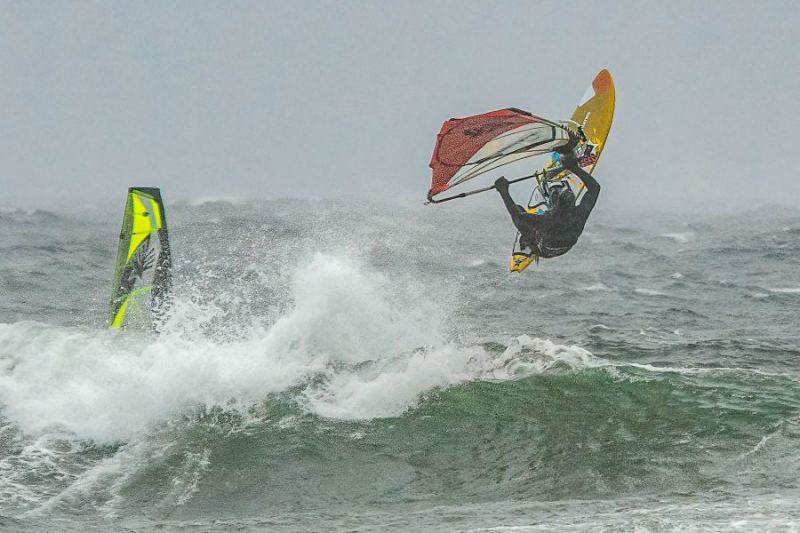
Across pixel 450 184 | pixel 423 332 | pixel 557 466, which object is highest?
pixel 450 184

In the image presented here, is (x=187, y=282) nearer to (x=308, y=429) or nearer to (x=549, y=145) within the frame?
(x=308, y=429)

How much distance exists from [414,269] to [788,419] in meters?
10.6

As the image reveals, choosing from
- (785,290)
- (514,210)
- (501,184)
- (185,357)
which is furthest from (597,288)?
(185,357)

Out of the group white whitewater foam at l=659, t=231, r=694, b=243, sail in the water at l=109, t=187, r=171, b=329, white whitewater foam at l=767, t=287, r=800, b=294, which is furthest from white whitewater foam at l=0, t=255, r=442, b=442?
white whitewater foam at l=659, t=231, r=694, b=243

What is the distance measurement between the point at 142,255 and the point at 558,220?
271 inches

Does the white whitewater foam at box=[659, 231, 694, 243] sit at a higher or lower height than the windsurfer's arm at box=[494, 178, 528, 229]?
lower

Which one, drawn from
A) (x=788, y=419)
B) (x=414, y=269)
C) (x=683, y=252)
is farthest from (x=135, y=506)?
(x=683, y=252)

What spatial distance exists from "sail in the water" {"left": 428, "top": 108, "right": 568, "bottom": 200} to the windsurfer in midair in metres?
0.28

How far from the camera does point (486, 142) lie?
29.9ft

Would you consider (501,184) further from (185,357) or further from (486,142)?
(185,357)

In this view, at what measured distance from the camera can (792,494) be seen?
7.65 meters

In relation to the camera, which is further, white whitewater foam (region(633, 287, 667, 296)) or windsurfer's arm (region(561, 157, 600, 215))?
white whitewater foam (region(633, 287, 667, 296))

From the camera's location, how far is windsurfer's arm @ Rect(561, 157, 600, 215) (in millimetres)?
9102

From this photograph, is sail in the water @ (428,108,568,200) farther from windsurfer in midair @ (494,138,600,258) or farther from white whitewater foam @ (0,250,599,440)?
white whitewater foam @ (0,250,599,440)
